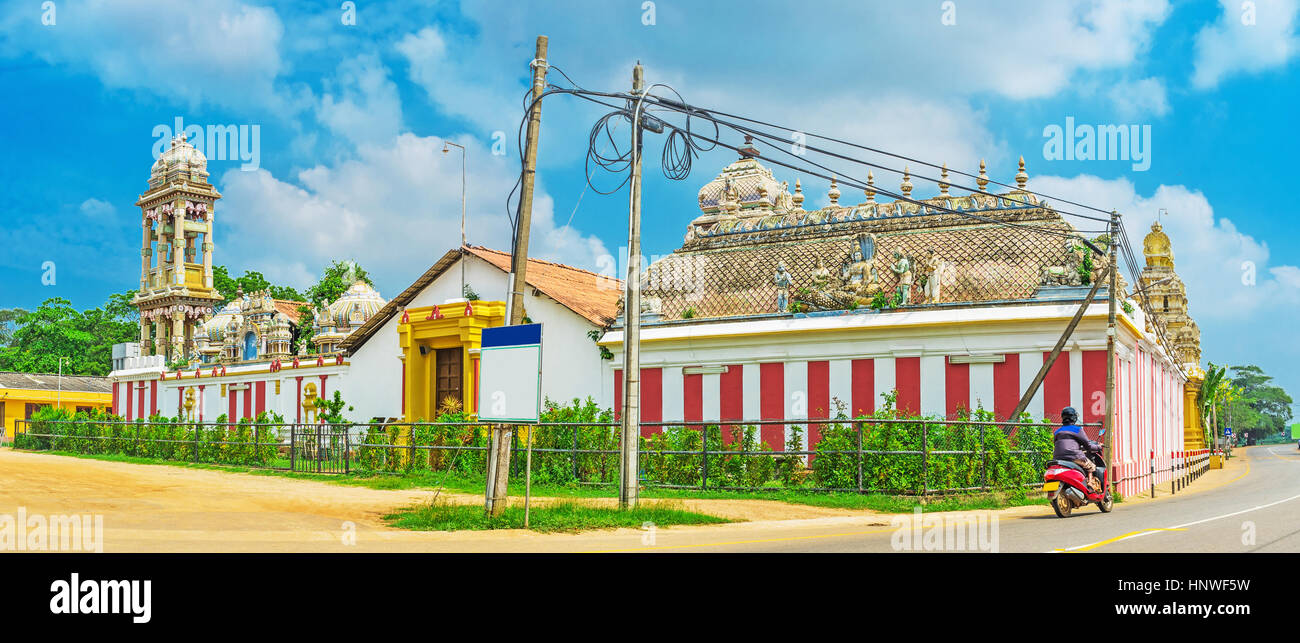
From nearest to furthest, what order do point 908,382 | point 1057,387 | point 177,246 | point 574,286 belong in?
1. point 1057,387
2. point 908,382
3. point 574,286
4. point 177,246

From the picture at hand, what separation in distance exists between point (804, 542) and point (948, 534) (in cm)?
204

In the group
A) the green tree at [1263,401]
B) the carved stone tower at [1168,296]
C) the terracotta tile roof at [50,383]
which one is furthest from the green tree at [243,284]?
the green tree at [1263,401]

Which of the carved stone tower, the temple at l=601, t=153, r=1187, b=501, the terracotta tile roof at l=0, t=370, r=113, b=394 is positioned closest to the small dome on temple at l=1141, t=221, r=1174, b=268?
the carved stone tower

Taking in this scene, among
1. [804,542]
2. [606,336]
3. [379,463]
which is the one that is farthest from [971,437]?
[379,463]

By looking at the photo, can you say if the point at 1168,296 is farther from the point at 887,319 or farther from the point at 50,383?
the point at 50,383

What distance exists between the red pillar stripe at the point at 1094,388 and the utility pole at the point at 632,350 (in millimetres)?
11274

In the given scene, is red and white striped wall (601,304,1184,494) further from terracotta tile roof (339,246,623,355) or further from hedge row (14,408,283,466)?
hedge row (14,408,283,466)

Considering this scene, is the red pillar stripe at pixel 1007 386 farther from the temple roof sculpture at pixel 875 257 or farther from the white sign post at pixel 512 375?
the white sign post at pixel 512 375

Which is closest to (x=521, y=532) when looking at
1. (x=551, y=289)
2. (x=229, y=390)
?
(x=551, y=289)

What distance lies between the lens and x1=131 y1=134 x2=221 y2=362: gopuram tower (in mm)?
55000

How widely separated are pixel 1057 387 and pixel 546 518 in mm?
13420

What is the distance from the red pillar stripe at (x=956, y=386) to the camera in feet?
79.9

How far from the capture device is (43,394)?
2527 inches

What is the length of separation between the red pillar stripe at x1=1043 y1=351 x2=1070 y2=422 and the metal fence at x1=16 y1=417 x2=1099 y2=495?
2288mm
